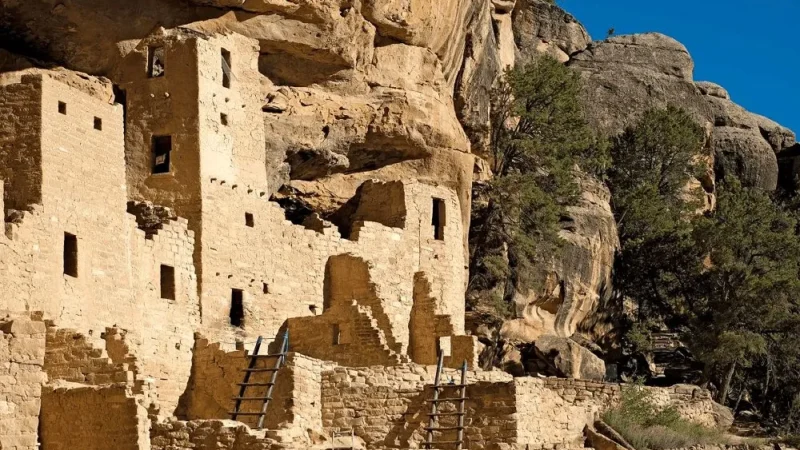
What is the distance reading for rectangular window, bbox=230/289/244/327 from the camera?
3650cm

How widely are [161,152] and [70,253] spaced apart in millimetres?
5309

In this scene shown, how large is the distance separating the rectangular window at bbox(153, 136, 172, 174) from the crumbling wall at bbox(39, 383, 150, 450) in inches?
346

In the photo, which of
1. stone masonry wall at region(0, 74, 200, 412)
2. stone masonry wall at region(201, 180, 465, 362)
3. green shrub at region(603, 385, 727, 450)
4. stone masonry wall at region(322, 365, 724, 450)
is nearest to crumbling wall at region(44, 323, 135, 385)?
stone masonry wall at region(0, 74, 200, 412)

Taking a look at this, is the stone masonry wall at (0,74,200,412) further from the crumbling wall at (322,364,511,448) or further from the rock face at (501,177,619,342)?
the rock face at (501,177,619,342)

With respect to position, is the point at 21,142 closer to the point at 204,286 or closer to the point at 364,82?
the point at 204,286

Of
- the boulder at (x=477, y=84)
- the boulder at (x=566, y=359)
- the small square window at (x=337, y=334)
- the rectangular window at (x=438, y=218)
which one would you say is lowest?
the small square window at (x=337, y=334)

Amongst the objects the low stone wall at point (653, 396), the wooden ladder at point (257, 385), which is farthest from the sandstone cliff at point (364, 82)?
the wooden ladder at point (257, 385)

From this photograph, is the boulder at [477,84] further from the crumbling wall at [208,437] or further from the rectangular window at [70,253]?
the crumbling wall at [208,437]

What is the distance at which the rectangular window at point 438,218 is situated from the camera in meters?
41.3

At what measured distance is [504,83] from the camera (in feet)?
156

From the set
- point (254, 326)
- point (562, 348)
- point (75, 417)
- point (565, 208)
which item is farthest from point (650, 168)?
point (75, 417)

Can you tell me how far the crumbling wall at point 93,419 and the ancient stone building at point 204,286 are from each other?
0.03 m

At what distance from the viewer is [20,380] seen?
2870 centimetres

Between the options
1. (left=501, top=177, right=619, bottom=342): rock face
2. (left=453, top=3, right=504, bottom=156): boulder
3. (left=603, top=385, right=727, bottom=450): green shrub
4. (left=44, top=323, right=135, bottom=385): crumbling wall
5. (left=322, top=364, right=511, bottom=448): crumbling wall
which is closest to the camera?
(left=44, top=323, right=135, bottom=385): crumbling wall
